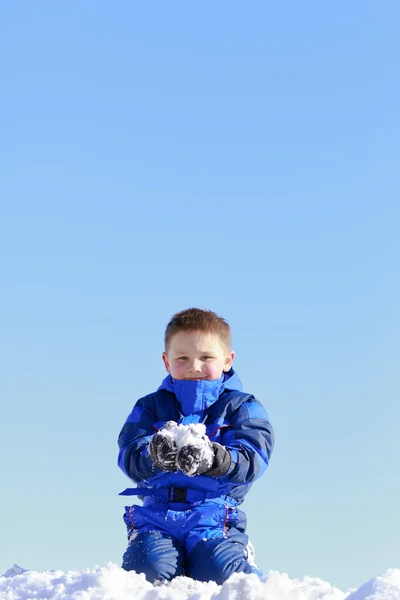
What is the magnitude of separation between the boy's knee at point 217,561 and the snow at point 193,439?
598 mm

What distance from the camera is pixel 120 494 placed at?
6602mm

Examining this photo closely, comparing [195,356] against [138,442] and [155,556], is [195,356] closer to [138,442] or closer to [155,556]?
[138,442]

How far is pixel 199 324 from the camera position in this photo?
7.10 m

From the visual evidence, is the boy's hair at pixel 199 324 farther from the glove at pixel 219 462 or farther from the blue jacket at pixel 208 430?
the glove at pixel 219 462

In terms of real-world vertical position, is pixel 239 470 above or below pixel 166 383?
below

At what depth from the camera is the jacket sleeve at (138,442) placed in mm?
6414

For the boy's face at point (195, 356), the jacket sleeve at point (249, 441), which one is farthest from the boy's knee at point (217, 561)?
the boy's face at point (195, 356)

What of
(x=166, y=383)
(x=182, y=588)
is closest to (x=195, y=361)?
(x=166, y=383)

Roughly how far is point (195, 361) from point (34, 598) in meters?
2.46

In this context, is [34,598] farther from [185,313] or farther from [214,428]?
[185,313]

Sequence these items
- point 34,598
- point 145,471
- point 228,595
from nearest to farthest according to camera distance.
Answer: point 228,595, point 34,598, point 145,471

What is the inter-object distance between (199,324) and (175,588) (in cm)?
238

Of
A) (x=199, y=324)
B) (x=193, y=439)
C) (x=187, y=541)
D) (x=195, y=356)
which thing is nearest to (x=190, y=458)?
(x=193, y=439)

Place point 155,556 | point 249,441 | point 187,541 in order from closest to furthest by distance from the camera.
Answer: point 155,556 < point 187,541 < point 249,441
